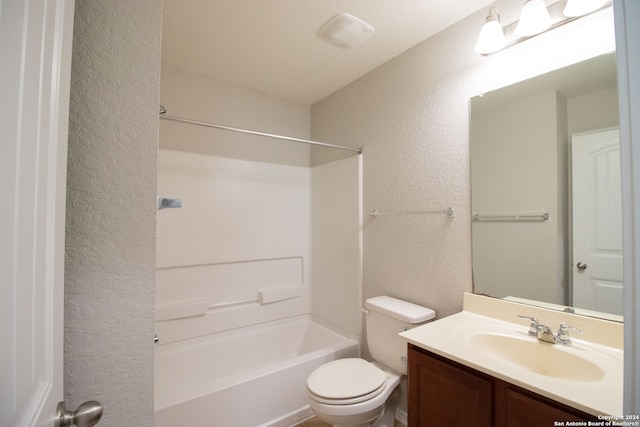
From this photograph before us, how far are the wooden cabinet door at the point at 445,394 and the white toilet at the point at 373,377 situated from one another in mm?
286

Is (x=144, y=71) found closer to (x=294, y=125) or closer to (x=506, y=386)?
(x=506, y=386)

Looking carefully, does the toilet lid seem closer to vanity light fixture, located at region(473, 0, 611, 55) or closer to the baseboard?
the baseboard

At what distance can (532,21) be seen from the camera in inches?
44.9

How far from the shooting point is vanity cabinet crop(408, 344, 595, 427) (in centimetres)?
79

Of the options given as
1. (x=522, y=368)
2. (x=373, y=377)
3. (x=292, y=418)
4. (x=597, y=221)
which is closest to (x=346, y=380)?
(x=373, y=377)

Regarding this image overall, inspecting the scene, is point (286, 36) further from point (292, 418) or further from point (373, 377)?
point (292, 418)

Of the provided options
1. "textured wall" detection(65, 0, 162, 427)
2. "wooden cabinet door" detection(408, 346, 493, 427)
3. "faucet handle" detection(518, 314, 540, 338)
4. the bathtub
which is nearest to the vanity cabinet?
"wooden cabinet door" detection(408, 346, 493, 427)

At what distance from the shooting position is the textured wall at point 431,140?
4.20 feet

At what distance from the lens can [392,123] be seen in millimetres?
1887

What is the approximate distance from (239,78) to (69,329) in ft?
6.90

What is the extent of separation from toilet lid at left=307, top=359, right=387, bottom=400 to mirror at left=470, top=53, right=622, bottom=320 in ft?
2.50

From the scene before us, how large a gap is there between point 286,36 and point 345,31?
375 mm

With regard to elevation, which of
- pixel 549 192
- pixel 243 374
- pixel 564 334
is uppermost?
pixel 549 192

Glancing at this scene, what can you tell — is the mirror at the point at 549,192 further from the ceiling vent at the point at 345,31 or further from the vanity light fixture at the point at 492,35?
the ceiling vent at the point at 345,31
